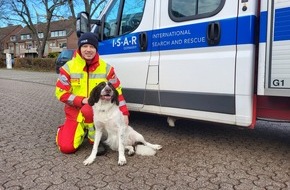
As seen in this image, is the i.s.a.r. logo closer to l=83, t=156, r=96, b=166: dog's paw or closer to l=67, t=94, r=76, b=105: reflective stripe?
l=67, t=94, r=76, b=105: reflective stripe

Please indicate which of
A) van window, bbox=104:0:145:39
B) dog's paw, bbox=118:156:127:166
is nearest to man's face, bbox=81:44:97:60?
van window, bbox=104:0:145:39

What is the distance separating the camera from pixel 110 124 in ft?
13.1

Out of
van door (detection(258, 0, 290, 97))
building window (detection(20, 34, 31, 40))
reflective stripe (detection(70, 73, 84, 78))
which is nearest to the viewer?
van door (detection(258, 0, 290, 97))

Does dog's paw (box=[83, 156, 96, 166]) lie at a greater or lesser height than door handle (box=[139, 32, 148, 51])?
lesser

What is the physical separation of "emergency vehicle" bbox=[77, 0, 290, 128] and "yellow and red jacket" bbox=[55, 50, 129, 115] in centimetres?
69

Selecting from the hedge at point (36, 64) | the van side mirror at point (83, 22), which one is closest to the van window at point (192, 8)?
the van side mirror at point (83, 22)

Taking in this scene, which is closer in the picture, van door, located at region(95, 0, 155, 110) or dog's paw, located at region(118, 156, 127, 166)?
dog's paw, located at region(118, 156, 127, 166)

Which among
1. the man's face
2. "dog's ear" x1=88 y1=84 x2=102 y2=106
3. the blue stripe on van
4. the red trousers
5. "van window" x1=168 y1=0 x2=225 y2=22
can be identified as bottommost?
the red trousers

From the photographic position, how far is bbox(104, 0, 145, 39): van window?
5.04m

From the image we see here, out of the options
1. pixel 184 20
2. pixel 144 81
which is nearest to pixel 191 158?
pixel 144 81

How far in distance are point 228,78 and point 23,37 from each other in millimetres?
94626

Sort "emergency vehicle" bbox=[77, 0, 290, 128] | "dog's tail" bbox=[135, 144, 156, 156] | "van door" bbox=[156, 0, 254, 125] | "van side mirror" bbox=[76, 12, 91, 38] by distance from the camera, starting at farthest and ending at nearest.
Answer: "van side mirror" bbox=[76, 12, 91, 38]
"dog's tail" bbox=[135, 144, 156, 156]
"van door" bbox=[156, 0, 254, 125]
"emergency vehicle" bbox=[77, 0, 290, 128]

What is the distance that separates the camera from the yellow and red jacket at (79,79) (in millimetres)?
4281

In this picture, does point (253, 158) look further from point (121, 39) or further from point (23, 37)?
point (23, 37)
